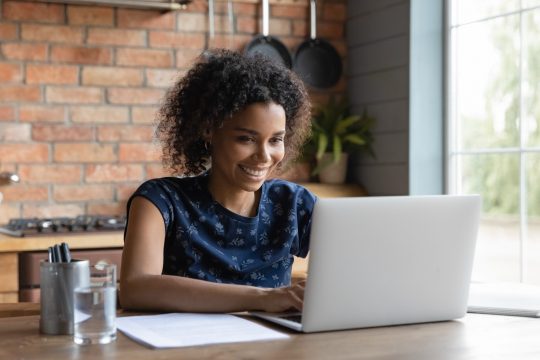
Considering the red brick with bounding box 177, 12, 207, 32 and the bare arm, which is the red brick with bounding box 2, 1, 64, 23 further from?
the bare arm

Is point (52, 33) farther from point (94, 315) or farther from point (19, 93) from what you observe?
point (94, 315)

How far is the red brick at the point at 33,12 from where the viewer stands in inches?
142

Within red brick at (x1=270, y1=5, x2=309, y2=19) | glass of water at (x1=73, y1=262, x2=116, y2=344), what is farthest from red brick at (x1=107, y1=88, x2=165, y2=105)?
glass of water at (x1=73, y1=262, x2=116, y2=344)

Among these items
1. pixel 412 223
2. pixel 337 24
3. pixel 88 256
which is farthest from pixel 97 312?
pixel 337 24

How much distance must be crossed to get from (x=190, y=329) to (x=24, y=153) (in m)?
2.25

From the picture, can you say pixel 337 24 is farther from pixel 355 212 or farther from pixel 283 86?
pixel 355 212

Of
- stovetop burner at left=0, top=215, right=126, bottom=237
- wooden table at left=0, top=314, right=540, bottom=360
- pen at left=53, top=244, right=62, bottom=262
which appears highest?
pen at left=53, top=244, right=62, bottom=262

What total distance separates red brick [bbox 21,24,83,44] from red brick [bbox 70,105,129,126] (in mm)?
295

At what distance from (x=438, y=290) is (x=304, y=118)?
870mm

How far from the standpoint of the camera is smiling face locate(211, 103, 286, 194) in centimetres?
218

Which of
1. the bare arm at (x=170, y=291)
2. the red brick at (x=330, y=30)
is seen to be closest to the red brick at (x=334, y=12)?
the red brick at (x=330, y=30)

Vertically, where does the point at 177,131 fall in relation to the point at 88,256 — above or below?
above

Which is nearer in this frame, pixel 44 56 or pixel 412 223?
pixel 412 223

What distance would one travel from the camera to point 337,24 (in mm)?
4258
